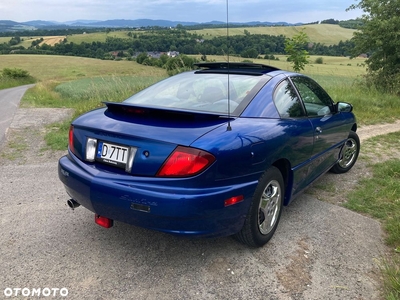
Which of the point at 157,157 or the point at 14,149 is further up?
the point at 157,157

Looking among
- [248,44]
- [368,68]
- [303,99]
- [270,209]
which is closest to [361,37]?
[368,68]

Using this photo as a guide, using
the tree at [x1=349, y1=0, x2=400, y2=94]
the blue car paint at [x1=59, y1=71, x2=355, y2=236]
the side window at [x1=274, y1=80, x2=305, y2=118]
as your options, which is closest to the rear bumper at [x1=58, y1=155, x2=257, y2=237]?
the blue car paint at [x1=59, y1=71, x2=355, y2=236]

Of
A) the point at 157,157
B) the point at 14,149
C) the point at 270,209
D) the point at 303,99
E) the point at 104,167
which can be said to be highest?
the point at 303,99

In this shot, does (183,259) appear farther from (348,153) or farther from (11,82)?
(11,82)

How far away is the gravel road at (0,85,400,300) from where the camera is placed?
92.0 inches

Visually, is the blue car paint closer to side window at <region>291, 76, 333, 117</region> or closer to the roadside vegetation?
side window at <region>291, 76, 333, 117</region>

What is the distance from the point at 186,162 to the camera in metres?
2.24

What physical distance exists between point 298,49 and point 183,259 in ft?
32.4

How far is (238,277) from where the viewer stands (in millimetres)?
2475

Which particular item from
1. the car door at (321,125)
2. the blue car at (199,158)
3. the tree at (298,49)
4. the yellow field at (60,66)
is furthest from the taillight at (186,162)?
the yellow field at (60,66)

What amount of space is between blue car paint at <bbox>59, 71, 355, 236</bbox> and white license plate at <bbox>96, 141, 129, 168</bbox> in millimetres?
49

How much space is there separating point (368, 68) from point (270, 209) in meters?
12.9

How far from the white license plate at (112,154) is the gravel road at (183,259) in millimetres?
→ 809

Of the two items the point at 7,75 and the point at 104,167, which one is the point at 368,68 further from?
the point at 7,75
